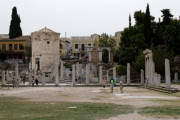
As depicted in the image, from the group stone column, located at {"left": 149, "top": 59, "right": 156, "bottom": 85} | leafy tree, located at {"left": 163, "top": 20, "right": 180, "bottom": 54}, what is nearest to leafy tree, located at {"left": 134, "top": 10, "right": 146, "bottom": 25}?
leafy tree, located at {"left": 163, "top": 20, "right": 180, "bottom": 54}

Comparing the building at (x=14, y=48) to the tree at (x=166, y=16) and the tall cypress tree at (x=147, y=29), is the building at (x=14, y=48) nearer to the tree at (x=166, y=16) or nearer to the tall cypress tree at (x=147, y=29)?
the tall cypress tree at (x=147, y=29)

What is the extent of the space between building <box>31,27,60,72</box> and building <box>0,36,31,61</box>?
18158 millimetres

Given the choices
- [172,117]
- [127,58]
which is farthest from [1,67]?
[172,117]

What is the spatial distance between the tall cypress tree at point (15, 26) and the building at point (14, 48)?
2.37 meters

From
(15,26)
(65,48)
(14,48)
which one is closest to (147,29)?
(15,26)

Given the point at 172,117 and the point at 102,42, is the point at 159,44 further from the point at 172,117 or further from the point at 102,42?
the point at 172,117

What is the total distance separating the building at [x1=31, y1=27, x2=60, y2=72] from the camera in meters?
58.7

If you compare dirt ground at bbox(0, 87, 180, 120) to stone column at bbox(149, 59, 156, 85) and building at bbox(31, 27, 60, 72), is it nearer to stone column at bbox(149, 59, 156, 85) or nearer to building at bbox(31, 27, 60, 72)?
stone column at bbox(149, 59, 156, 85)

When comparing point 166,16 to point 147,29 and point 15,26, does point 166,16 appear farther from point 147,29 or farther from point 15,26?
point 15,26

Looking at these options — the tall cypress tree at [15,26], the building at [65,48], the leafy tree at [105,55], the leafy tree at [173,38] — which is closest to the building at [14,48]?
the tall cypress tree at [15,26]

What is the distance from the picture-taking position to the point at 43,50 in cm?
5881

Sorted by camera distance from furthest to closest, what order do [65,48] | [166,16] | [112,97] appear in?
[65,48] < [166,16] < [112,97]

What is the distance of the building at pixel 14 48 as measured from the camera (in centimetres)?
7641

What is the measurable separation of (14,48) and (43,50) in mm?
21366
